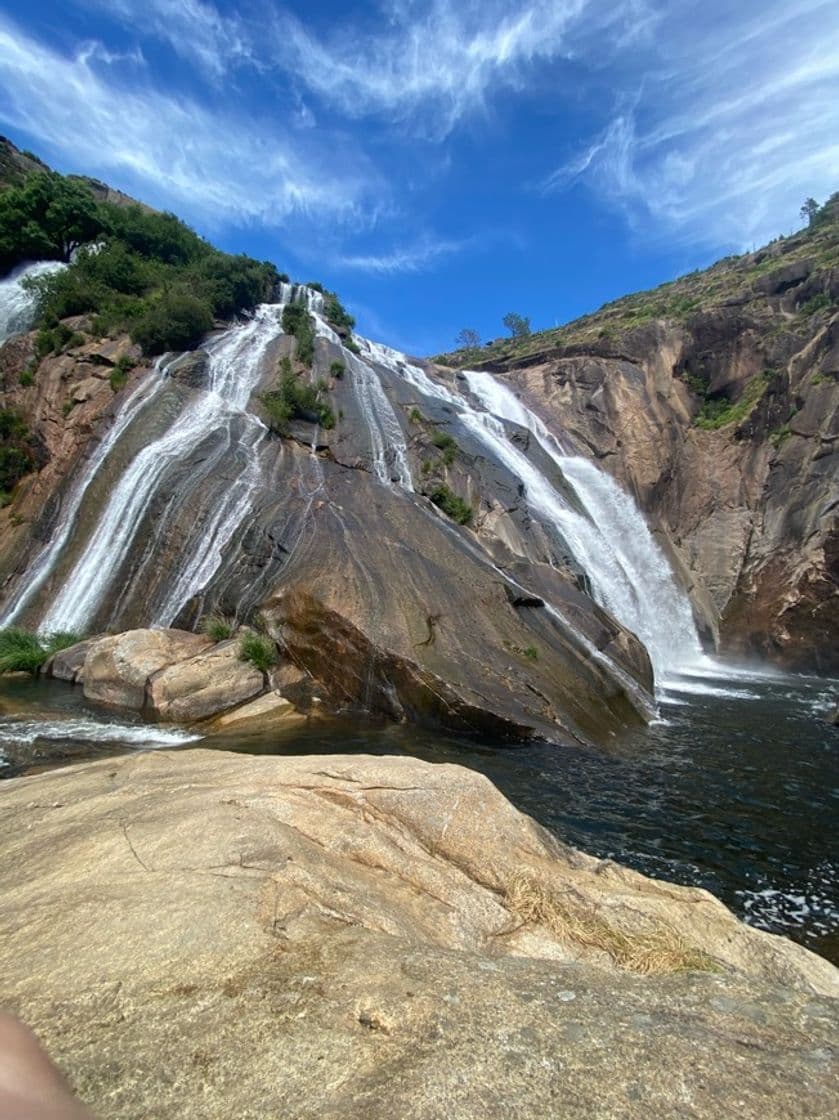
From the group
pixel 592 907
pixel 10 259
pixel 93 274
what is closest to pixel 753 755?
pixel 592 907

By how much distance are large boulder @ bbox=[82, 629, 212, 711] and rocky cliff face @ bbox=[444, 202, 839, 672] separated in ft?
80.4

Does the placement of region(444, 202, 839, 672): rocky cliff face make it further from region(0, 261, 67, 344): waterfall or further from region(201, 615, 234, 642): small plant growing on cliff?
region(0, 261, 67, 344): waterfall

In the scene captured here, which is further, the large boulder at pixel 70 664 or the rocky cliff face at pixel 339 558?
the large boulder at pixel 70 664

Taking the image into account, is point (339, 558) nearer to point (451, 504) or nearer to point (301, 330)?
point (451, 504)

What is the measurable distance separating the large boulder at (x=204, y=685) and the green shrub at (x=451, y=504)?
11.1 m

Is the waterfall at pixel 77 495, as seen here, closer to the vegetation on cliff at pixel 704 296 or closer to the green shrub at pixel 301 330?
the green shrub at pixel 301 330

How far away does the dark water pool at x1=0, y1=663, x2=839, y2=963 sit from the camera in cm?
814

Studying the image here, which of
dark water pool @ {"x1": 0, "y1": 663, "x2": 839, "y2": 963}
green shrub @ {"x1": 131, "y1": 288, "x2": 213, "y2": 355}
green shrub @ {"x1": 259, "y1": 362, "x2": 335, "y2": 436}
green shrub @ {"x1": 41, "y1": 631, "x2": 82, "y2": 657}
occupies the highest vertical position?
green shrub @ {"x1": 131, "y1": 288, "x2": 213, "y2": 355}

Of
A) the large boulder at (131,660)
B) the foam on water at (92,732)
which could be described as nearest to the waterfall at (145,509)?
the large boulder at (131,660)

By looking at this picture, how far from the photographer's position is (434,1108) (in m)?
2.19

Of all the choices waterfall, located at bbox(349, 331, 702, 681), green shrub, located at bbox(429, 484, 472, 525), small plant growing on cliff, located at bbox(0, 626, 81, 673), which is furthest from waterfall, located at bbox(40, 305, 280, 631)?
waterfall, located at bbox(349, 331, 702, 681)

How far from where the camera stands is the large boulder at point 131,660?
14.6 metres

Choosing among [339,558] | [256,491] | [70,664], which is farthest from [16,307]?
[339,558]

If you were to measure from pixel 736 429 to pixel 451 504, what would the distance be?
23627 millimetres
